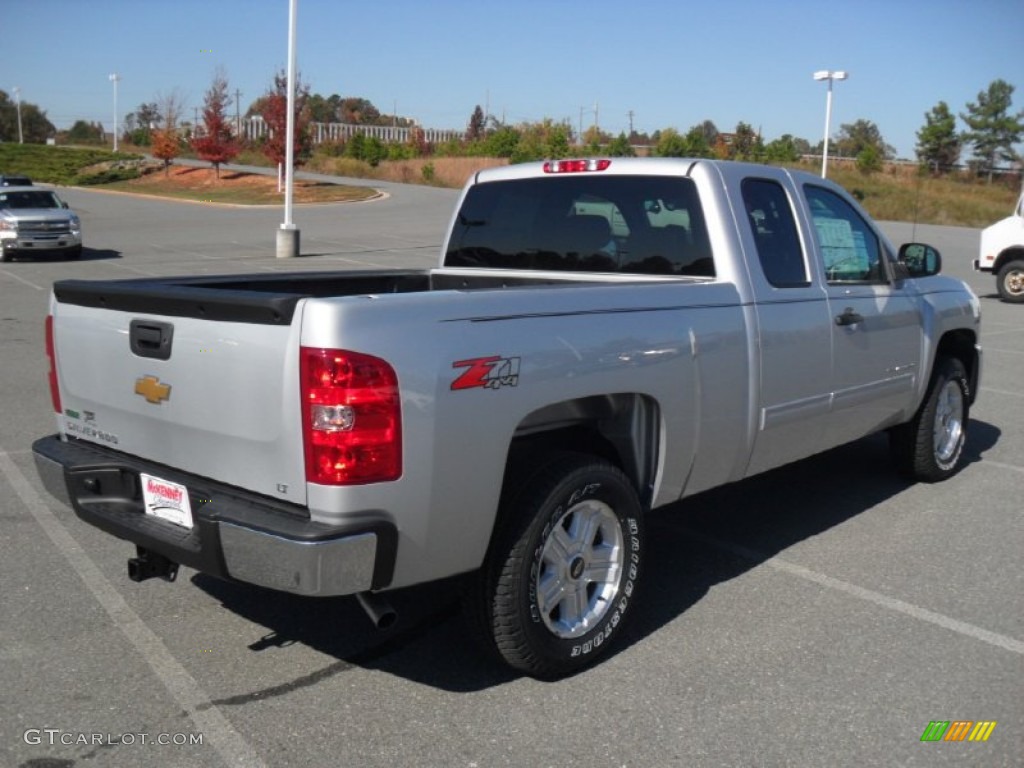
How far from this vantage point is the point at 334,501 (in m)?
3.11

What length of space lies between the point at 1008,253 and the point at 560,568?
1757 cm

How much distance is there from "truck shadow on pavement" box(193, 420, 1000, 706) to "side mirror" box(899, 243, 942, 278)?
1.40 metres

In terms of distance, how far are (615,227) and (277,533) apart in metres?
2.57

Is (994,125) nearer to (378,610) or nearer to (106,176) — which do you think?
(106,176)

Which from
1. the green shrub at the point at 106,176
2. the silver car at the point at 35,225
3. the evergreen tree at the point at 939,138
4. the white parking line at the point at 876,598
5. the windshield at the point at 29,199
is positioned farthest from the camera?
the evergreen tree at the point at 939,138

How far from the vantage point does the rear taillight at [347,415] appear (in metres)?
3.05

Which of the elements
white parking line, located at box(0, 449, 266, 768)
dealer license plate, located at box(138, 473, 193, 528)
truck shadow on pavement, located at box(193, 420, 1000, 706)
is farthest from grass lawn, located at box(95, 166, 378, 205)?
dealer license plate, located at box(138, 473, 193, 528)

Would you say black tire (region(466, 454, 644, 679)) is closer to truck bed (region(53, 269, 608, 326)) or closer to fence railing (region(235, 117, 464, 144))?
truck bed (region(53, 269, 608, 326))

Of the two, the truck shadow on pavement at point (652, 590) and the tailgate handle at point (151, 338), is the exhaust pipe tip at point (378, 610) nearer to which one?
the truck shadow on pavement at point (652, 590)

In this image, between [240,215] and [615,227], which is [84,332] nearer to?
[615,227]

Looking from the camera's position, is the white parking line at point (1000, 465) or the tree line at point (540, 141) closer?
the white parking line at point (1000, 465)

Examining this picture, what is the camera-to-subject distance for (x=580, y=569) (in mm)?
3893

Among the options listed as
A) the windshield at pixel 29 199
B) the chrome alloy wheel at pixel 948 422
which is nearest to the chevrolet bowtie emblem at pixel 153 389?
the chrome alloy wheel at pixel 948 422

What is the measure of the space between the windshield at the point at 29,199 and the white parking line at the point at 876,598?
2120 centimetres
